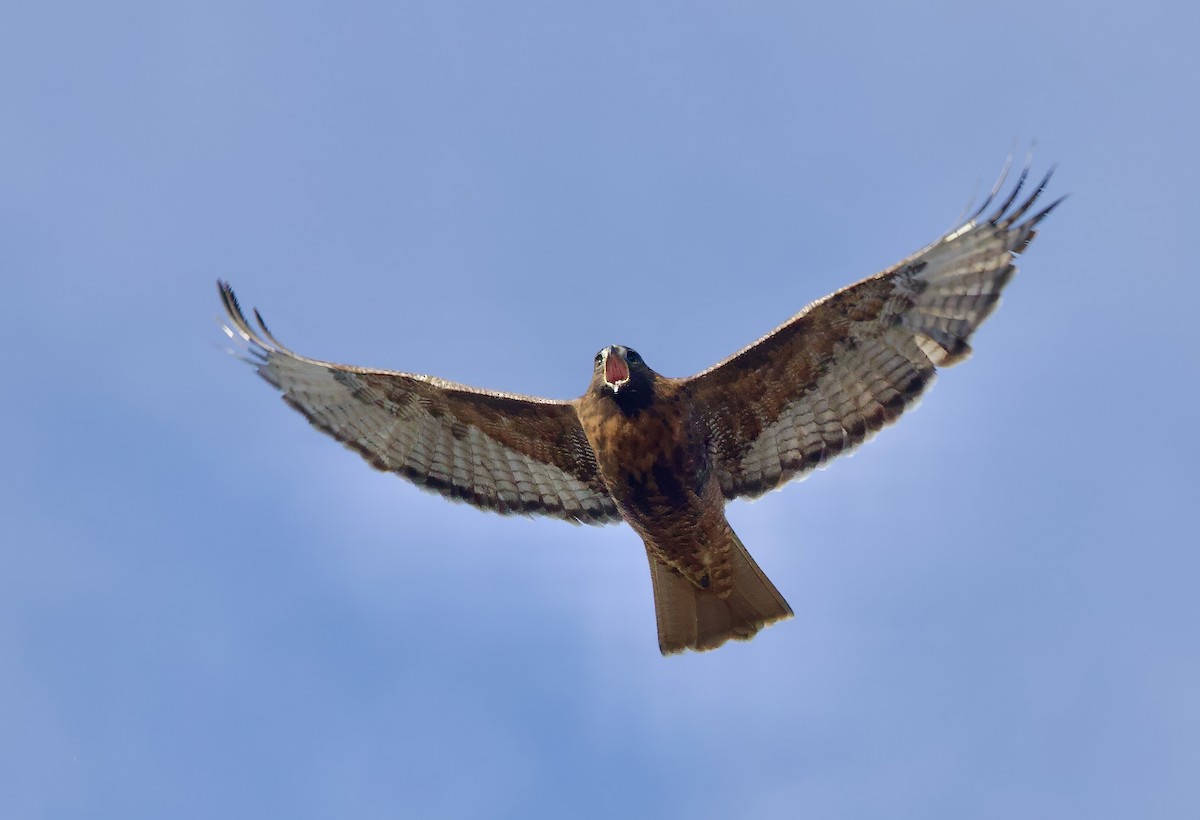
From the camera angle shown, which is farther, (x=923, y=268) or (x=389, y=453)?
(x=389, y=453)

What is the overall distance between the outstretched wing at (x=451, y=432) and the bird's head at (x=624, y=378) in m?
1.06

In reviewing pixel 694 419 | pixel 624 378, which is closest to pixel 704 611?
pixel 694 419

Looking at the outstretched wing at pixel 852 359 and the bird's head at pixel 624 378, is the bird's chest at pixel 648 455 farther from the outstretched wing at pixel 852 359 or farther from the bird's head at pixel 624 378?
the outstretched wing at pixel 852 359

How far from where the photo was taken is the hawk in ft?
38.0

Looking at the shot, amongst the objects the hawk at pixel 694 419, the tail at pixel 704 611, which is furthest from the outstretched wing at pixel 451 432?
the tail at pixel 704 611

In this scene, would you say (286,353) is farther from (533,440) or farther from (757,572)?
(757,572)

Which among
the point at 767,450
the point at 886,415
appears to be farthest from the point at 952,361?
the point at 767,450

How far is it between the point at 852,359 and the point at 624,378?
2157 mm

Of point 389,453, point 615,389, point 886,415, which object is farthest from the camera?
point 389,453

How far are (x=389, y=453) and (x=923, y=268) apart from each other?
5.19m

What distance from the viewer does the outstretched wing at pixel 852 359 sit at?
38.1ft

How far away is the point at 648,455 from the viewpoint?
37.7ft

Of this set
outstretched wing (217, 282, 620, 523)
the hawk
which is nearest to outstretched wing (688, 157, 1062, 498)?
the hawk

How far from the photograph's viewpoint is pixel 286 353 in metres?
12.6
